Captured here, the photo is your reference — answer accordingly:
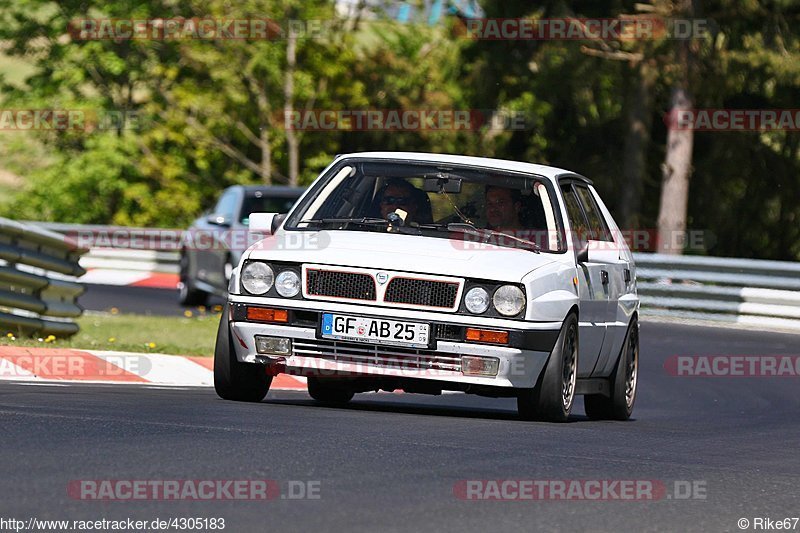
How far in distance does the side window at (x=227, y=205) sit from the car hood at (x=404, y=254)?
1185cm

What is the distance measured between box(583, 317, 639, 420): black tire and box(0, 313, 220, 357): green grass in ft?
12.2

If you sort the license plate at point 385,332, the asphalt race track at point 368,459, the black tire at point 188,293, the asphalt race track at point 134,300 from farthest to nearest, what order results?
1. the black tire at point 188,293
2. the asphalt race track at point 134,300
3. the license plate at point 385,332
4. the asphalt race track at point 368,459

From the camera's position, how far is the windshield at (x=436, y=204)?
1045 cm

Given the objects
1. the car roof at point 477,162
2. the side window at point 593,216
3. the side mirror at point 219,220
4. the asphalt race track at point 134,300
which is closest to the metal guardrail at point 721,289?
the asphalt race track at point 134,300

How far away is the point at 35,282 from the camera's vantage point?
13.7 metres

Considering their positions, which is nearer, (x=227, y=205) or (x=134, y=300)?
(x=227, y=205)

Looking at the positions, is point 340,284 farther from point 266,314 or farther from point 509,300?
point 509,300

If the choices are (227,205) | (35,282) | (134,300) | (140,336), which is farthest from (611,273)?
(134,300)

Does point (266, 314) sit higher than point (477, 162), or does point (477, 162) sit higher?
point (477, 162)

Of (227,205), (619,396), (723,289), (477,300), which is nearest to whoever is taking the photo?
(477,300)

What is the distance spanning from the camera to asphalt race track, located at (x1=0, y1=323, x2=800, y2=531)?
6.13 m

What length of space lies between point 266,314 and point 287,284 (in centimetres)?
21

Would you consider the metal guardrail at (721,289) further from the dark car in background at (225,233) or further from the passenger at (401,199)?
the passenger at (401,199)

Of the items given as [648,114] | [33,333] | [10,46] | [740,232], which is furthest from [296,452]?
[10,46]
